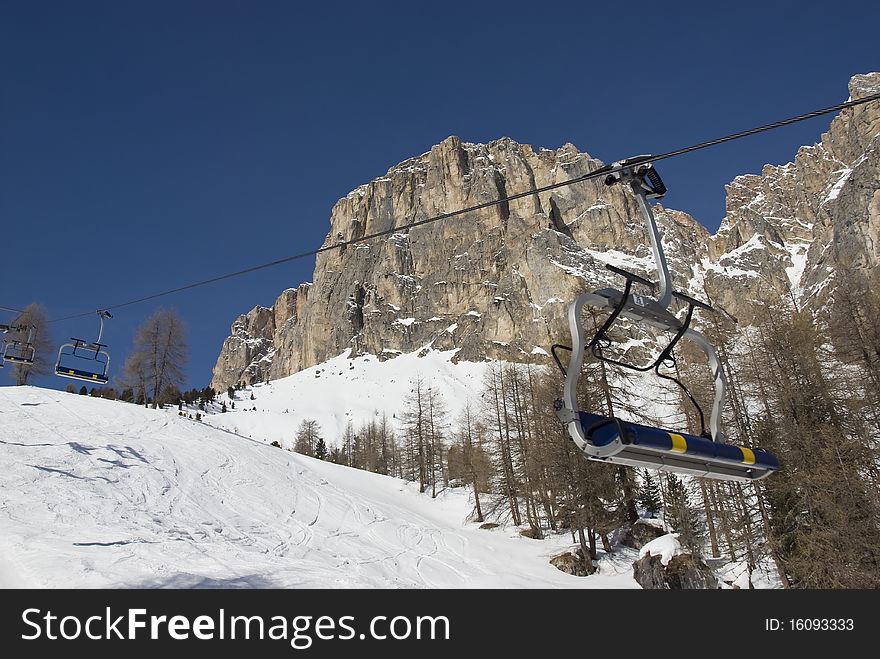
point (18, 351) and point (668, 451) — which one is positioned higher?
point (18, 351)

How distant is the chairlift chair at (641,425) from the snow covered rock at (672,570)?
12629 millimetres

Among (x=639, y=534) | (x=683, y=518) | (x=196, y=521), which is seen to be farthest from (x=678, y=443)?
(x=639, y=534)

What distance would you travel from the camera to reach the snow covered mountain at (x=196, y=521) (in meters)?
15.2

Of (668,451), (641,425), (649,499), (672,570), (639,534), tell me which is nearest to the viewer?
(641,425)

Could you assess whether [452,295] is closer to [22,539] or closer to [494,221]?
[494,221]

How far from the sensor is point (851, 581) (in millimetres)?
12609

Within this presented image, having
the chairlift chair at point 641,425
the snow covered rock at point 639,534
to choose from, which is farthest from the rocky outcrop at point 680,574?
the chairlift chair at point 641,425

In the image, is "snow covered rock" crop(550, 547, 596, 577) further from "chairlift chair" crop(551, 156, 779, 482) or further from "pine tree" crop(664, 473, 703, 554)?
"chairlift chair" crop(551, 156, 779, 482)

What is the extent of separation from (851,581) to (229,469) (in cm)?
2551

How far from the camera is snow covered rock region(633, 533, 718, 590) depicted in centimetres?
1700

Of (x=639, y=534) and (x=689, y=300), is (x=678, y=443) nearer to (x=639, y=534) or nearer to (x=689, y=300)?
(x=689, y=300)

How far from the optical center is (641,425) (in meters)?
5.23

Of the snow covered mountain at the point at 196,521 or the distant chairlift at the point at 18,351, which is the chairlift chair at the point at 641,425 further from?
the distant chairlift at the point at 18,351

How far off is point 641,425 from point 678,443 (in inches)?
21.1
